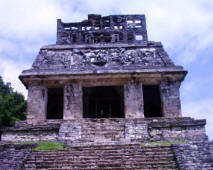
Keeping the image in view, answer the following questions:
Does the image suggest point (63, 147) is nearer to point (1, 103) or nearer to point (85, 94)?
point (85, 94)

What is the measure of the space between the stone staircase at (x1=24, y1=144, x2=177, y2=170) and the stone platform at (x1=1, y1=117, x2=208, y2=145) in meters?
1.72

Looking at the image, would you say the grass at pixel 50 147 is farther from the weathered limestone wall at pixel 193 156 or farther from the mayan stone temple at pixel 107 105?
the weathered limestone wall at pixel 193 156

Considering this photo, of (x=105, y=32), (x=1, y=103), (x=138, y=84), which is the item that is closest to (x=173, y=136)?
(x=138, y=84)

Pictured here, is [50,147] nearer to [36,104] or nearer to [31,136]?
[31,136]

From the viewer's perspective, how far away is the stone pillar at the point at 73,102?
12242 mm

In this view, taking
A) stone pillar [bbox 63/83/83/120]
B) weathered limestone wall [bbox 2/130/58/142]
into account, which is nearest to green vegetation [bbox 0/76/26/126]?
stone pillar [bbox 63/83/83/120]

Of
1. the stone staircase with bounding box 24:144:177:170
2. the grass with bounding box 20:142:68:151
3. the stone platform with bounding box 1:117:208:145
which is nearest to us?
the stone staircase with bounding box 24:144:177:170

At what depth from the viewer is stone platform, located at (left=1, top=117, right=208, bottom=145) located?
10172mm

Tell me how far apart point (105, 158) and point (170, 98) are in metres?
5.71

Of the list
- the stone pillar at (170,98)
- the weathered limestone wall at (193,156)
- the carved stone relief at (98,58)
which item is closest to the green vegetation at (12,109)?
the carved stone relief at (98,58)

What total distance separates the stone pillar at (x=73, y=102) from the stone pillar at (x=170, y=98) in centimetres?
355

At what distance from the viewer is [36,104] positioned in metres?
12.5

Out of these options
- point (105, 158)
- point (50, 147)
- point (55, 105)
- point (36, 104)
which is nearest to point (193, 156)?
point (105, 158)

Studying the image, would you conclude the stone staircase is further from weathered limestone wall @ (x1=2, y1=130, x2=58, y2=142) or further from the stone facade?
weathered limestone wall @ (x1=2, y1=130, x2=58, y2=142)
